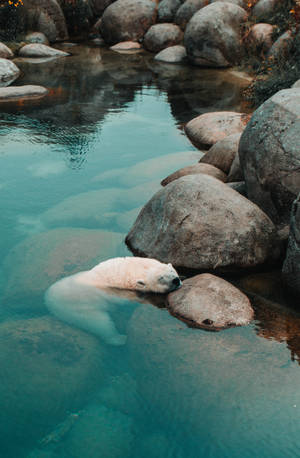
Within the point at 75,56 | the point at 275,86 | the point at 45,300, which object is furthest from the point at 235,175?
the point at 75,56

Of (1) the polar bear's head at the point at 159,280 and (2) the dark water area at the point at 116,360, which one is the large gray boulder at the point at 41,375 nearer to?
(2) the dark water area at the point at 116,360

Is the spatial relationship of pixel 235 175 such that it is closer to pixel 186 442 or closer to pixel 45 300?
pixel 45 300

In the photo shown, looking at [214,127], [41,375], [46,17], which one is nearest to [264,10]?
[46,17]

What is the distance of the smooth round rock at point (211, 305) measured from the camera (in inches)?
188

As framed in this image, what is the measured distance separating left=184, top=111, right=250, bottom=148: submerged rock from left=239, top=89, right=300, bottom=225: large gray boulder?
362 cm

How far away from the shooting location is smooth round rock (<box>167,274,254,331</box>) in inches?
188

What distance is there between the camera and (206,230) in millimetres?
5711

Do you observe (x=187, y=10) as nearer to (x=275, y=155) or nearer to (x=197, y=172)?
(x=197, y=172)

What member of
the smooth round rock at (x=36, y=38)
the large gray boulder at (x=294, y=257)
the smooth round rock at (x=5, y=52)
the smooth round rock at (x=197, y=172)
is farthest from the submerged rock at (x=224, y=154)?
the smooth round rock at (x=36, y=38)

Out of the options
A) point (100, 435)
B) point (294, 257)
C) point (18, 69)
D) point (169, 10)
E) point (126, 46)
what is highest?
point (169, 10)

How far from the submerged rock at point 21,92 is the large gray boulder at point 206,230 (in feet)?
27.7

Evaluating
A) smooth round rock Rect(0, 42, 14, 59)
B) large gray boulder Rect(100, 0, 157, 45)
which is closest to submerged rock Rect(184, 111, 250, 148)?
smooth round rock Rect(0, 42, 14, 59)

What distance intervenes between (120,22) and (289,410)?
68.7 ft

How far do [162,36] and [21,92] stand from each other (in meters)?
9.53
